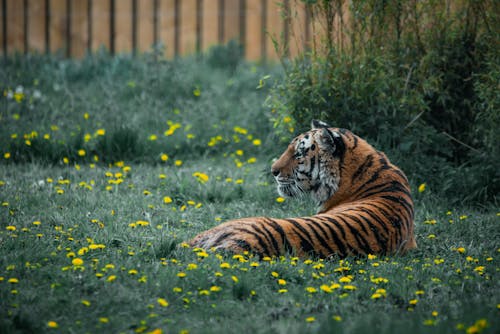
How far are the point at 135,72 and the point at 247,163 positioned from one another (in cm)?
282

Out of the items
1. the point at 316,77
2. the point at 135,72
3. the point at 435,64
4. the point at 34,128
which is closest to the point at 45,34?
the point at 135,72

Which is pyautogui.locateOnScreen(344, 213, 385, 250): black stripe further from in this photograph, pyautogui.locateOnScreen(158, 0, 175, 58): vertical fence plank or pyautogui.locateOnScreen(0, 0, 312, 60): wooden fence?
pyautogui.locateOnScreen(158, 0, 175, 58): vertical fence plank

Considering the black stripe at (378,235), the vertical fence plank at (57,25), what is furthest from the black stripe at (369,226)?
the vertical fence plank at (57,25)

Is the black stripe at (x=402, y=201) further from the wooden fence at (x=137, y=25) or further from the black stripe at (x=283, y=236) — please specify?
the wooden fence at (x=137, y=25)

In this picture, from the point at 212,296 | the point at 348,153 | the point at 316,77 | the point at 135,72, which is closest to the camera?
the point at 212,296

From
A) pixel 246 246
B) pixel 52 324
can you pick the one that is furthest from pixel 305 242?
pixel 52 324

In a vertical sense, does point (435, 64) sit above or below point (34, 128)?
above

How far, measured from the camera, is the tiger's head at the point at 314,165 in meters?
4.71

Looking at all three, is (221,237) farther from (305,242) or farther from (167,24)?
(167,24)

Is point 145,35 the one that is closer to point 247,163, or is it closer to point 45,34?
point 45,34

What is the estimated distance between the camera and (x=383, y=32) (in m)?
6.21

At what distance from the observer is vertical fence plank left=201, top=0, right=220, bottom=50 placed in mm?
10133

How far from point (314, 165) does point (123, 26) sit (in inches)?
241

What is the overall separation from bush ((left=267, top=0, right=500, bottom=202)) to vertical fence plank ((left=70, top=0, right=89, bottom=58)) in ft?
15.8
